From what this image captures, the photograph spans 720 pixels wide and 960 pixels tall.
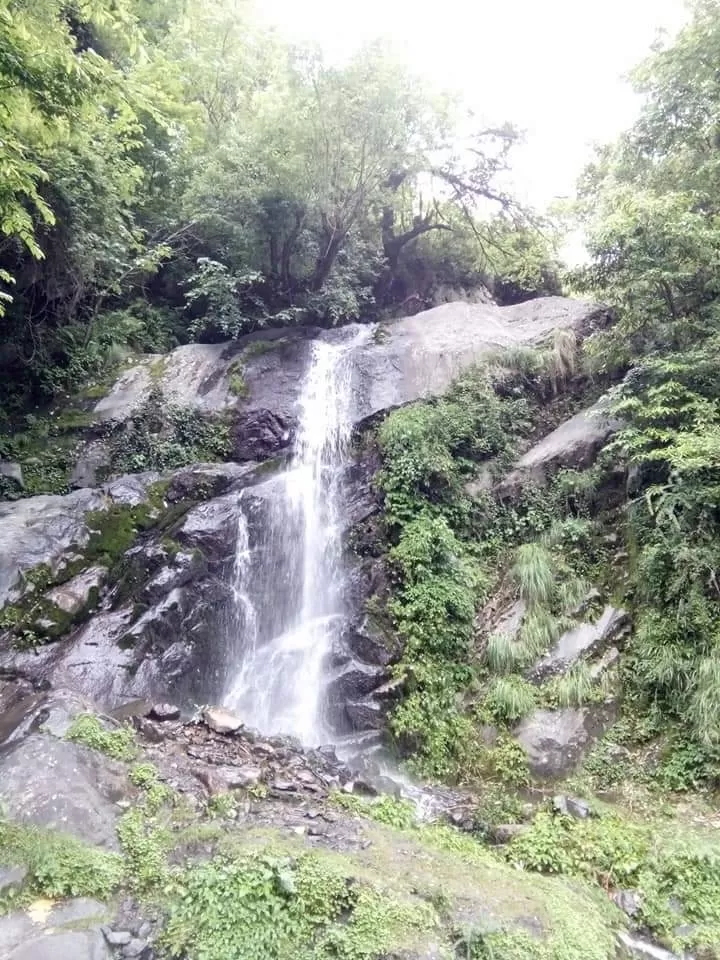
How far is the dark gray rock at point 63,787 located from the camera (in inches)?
186

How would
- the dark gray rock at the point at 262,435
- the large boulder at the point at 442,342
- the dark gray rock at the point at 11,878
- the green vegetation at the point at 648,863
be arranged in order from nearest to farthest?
1. the dark gray rock at the point at 11,878
2. the green vegetation at the point at 648,863
3. the dark gray rock at the point at 262,435
4. the large boulder at the point at 442,342

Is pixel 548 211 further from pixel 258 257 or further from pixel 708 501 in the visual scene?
pixel 708 501

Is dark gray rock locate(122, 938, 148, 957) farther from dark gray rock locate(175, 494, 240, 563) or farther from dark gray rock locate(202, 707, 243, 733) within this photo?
dark gray rock locate(175, 494, 240, 563)

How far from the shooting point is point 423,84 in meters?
12.8

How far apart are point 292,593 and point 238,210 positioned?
28.8ft

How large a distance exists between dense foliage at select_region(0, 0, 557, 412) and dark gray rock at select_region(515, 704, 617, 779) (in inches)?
327

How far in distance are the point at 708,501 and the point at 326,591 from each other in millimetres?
5142

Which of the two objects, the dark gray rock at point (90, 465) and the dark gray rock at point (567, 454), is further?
the dark gray rock at point (90, 465)

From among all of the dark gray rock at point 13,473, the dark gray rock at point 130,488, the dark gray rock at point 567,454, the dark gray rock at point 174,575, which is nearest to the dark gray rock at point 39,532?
the dark gray rock at point 130,488

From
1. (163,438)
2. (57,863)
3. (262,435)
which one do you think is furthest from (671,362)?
(57,863)

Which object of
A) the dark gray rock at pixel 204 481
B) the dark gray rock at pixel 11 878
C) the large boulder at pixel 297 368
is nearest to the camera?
the dark gray rock at pixel 11 878

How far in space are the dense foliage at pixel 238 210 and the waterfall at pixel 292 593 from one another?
444 cm

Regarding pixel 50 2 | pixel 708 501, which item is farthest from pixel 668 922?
pixel 50 2

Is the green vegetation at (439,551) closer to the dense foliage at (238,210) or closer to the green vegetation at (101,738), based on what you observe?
the green vegetation at (101,738)
